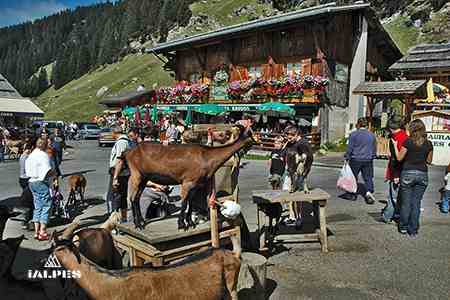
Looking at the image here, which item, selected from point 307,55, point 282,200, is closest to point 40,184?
point 282,200

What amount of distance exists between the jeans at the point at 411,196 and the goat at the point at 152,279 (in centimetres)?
472

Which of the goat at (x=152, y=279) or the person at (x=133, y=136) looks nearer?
the goat at (x=152, y=279)

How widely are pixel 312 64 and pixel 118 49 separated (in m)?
94.2

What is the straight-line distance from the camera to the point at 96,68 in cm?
10669

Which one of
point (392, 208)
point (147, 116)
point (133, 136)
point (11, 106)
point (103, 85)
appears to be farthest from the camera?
point (103, 85)

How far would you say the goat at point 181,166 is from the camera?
4.48 meters

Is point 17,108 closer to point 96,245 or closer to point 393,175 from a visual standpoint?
point 393,175

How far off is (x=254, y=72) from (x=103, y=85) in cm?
6406

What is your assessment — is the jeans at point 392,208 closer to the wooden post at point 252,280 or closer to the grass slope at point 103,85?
the wooden post at point 252,280

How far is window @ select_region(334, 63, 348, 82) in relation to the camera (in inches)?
867

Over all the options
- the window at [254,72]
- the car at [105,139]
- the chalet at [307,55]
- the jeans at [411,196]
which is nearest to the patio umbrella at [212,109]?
the chalet at [307,55]

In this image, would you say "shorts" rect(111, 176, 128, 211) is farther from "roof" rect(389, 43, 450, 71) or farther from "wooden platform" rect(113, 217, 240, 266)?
"roof" rect(389, 43, 450, 71)

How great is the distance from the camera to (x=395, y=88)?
18.2m

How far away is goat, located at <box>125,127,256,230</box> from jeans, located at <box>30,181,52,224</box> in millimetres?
3208
